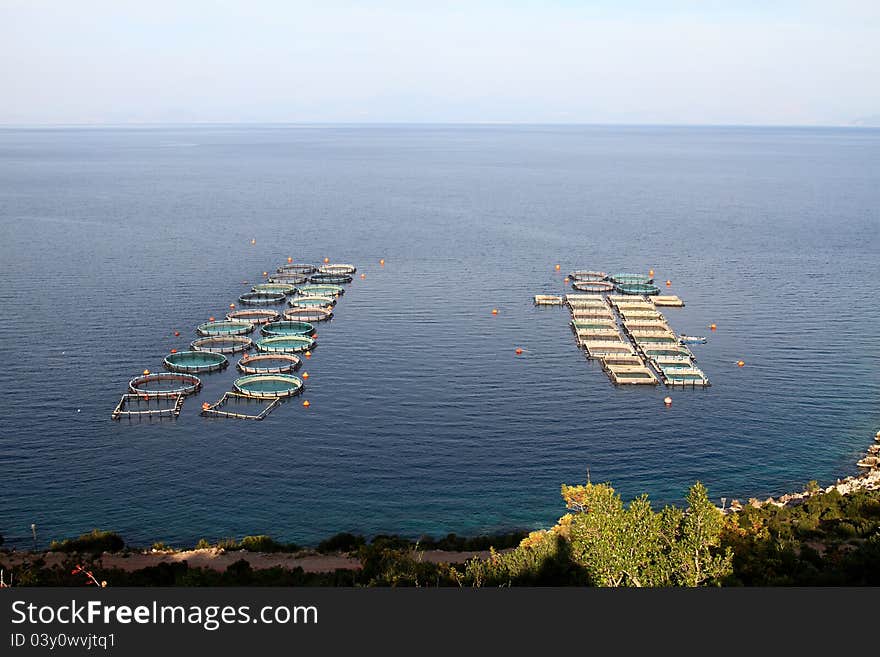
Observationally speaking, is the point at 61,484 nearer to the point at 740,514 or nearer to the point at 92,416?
the point at 92,416

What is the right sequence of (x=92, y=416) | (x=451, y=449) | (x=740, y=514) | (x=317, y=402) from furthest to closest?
1. (x=317, y=402)
2. (x=92, y=416)
3. (x=451, y=449)
4. (x=740, y=514)

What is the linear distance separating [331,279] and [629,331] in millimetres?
66874

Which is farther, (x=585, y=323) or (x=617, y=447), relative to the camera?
(x=585, y=323)

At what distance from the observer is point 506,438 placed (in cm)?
9944

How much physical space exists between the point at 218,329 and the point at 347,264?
58.2 m

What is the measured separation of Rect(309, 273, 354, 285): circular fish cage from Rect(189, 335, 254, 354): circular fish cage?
43741 millimetres

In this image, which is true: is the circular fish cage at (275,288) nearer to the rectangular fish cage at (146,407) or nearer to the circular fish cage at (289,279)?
the circular fish cage at (289,279)

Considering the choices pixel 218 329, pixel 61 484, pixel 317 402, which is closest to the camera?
pixel 61 484

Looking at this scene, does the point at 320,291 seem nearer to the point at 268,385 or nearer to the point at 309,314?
the point at 309,314

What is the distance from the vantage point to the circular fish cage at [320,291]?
162 m

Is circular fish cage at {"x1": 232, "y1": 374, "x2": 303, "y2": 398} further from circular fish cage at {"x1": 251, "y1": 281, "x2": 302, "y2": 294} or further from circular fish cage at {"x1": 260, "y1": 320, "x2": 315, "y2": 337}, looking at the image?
circular fish cage at {"x1": 251, "y1": 281, "x2": 302, "y2": 294}

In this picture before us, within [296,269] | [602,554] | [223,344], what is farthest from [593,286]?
[602,554]
